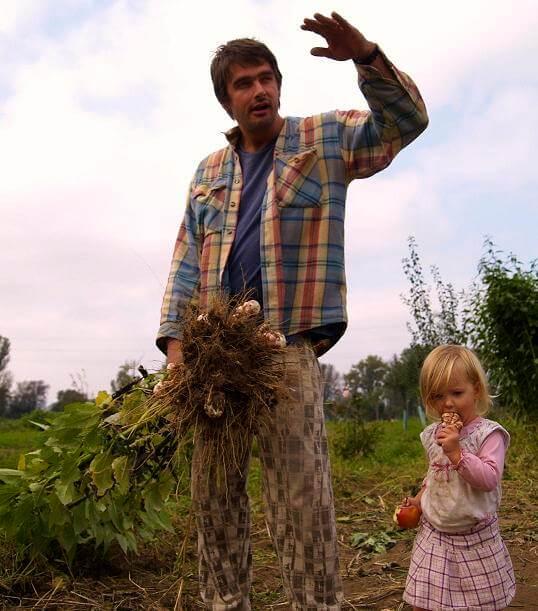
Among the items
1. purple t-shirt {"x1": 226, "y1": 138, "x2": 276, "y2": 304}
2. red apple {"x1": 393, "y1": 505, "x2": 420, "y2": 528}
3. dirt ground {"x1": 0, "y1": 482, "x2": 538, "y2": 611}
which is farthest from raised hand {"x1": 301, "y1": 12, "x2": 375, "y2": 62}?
dirt ground {"x1": 0, "y1": 482, "x2": 538, "y2": 611}

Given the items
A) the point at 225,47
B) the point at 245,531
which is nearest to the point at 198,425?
the point at 245,531

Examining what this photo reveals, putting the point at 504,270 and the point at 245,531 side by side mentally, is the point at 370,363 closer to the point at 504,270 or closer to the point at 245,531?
the point at 504,270

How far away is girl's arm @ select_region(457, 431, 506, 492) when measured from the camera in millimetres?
2359

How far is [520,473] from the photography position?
22.2ft

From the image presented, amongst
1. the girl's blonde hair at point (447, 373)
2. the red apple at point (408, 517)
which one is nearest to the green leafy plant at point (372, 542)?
the red apple at point (408, 517)

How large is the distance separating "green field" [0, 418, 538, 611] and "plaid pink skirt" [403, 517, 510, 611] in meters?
0.78

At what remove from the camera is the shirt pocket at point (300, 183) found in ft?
8.52

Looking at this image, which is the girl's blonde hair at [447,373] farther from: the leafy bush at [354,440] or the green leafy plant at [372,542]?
the leafy bush at [354,440]

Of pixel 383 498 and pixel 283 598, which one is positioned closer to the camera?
pixel 283 598

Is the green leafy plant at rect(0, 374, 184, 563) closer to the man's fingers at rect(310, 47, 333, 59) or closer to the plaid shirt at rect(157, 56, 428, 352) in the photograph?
the plaid shirt at rect(157, 56, 428, 352)

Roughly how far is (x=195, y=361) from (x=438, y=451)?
0.88 meters

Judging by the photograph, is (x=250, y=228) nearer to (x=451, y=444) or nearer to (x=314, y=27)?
(x=314, y=27)


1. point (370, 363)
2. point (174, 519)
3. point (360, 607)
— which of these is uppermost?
point (370, 363)

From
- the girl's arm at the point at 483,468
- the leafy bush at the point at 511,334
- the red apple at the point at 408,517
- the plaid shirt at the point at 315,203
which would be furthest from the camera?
the leafy bush at the point at 511,334
